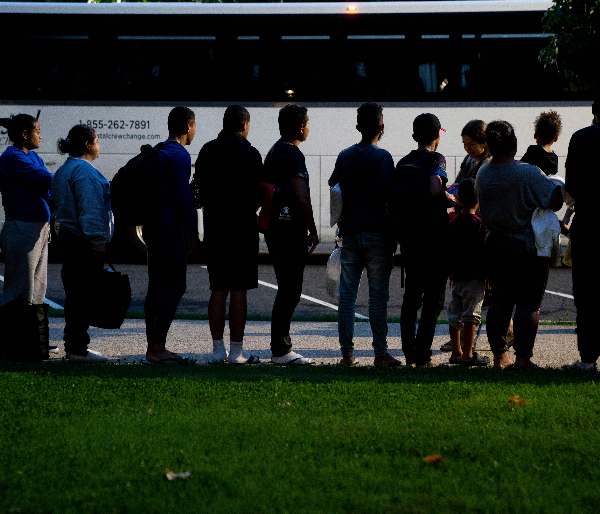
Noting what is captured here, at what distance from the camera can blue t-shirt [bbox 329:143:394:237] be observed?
5.58 meters

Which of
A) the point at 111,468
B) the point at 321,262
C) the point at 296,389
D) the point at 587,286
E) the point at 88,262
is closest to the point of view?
the point at 111,468

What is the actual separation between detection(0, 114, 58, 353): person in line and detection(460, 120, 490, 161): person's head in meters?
3.10

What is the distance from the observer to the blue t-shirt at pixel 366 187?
5.58m

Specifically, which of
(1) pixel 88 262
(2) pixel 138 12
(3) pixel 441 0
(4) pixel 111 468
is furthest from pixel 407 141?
(4) pixel 111 468

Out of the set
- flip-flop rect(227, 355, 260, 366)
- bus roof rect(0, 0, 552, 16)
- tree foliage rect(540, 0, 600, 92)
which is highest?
bus roof rect(0, 0, 552, 16)

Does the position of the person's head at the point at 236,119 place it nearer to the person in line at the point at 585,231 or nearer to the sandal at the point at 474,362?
the person in line at the point at 585,231

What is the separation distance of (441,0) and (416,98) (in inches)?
65.2

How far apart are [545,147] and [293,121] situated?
1881 mm

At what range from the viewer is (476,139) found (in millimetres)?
6082

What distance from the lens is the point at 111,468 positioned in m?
3.29

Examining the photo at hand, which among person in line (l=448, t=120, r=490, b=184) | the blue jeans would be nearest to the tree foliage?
person in line (l=448, t=120, r=490, b=184)

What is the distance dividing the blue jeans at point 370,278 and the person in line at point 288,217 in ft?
0.98

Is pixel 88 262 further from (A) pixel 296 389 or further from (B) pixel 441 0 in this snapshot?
(B) pixel 441 0

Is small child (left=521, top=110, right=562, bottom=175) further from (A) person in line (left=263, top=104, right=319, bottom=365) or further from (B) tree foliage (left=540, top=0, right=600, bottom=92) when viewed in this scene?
(B) tree foliage (left=540, top=0, right=600, bottom=92)
